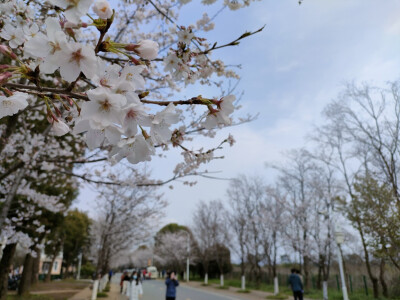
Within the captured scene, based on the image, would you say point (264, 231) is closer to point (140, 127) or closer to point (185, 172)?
point (185, 172)

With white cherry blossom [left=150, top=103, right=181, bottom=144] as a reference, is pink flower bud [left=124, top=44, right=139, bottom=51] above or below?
above

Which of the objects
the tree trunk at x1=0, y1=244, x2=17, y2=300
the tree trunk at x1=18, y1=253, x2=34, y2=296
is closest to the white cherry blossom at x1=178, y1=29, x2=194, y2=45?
the tree trunk at x1=0, y1=244, x2=17, y2=300

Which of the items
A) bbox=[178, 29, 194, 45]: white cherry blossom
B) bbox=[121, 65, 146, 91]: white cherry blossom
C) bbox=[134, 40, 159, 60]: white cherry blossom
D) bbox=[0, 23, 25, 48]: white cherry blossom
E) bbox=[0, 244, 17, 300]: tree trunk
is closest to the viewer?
bbox=[121, 65, 146, 91]: white cherry blossom

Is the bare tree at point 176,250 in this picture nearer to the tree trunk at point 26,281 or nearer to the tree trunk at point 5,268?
the tree trunk at point 26,281

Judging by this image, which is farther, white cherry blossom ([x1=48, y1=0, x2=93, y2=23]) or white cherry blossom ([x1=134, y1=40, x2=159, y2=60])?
white cherry blossom ([x1=134, y1=40, x2=159, y2=60])

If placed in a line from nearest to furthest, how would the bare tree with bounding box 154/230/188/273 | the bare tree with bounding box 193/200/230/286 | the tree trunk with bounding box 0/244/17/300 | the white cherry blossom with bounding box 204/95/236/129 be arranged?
the white cherry blossom with bounding box 204/95/236/129 < the tree trunk with bounding box 0/244/17/300 < the bare tree with bounding box 193/200/230/286 < the bare tree with bounding box 154/230/188/273

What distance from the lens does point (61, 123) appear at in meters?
1.32

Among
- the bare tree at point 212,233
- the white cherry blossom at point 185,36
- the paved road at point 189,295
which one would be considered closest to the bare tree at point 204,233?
the bare tree at point 212,233

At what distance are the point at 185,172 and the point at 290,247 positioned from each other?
1746 cm

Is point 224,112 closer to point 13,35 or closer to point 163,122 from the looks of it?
point 163,122

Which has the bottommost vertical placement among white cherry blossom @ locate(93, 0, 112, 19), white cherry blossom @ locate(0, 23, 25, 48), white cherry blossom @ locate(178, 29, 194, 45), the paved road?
the paved road

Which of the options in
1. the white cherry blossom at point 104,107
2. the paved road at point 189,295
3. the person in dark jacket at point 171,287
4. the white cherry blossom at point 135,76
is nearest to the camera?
the white cherry blossom at point 104,107

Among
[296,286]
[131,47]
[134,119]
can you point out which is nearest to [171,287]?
[296,286]

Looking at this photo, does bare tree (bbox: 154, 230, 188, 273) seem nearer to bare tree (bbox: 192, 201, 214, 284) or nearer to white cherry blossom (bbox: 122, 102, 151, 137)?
bare tree (bbox: 192, 201, 214, 284)
